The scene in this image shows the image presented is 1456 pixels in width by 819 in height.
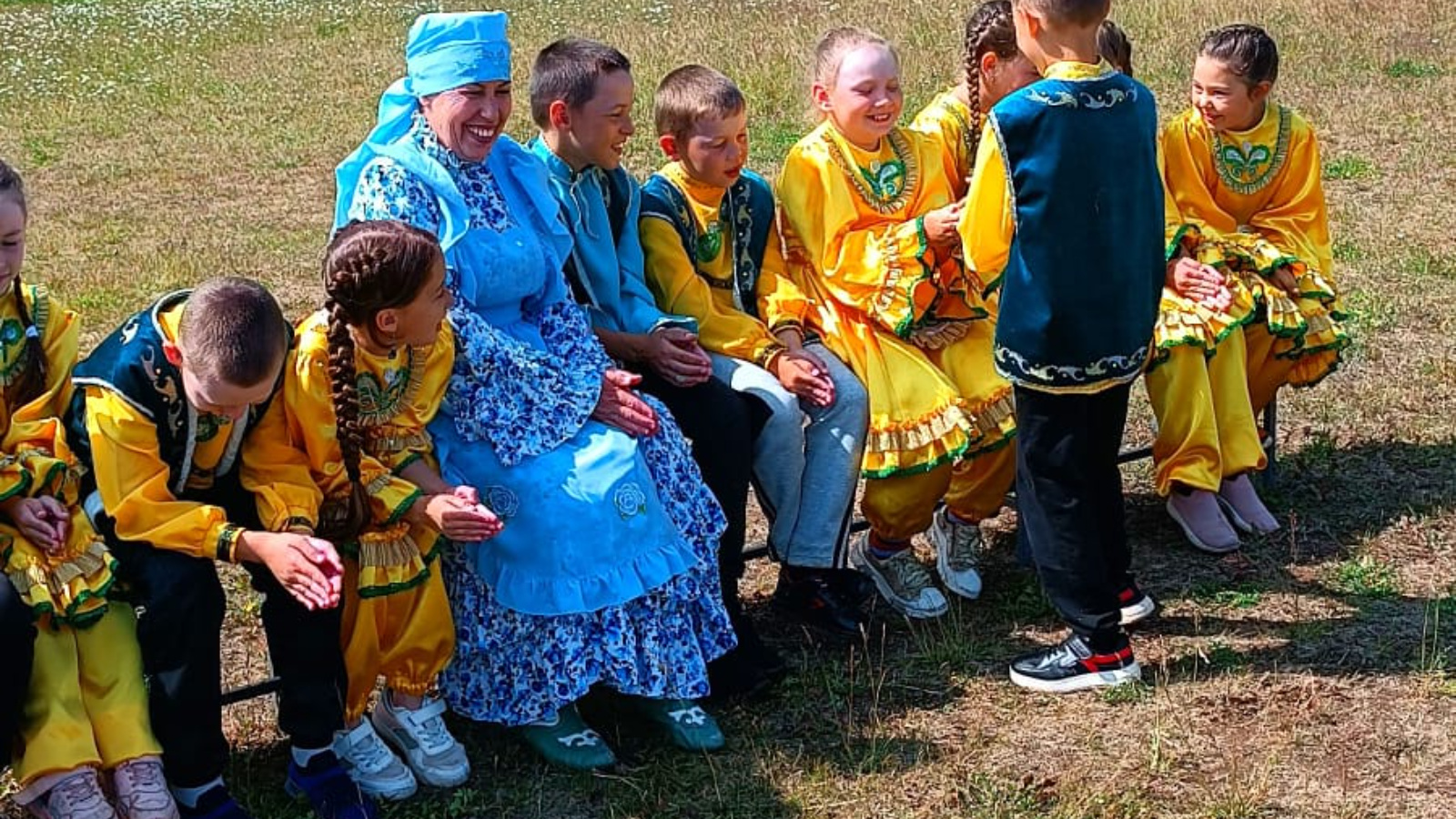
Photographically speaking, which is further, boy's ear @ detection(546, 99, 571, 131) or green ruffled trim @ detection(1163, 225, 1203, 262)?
green ruffled trim @ detection(1163, 225, 1203, 262)

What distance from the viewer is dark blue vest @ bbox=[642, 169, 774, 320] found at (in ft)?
15.0

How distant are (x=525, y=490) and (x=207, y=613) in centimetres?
72

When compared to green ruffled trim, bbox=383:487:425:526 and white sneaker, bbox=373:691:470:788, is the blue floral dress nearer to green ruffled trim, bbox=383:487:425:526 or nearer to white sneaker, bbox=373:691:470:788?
white sneaker, bbox=373:691:470:788

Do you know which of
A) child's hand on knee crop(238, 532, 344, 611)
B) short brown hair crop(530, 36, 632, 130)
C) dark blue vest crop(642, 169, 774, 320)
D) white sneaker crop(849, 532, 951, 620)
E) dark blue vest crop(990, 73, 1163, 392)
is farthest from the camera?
white sneaker crop(849, 532, 951, 620)

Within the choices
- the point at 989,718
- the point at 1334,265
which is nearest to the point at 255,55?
the point at 1334,265

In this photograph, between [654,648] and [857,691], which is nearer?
[654,648]

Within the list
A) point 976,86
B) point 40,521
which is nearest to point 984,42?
point 976,86

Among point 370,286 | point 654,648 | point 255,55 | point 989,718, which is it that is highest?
point 255,55

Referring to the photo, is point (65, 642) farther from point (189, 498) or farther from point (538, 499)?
point (538, 499)

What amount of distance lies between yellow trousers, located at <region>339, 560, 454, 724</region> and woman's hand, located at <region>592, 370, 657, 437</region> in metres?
0.54

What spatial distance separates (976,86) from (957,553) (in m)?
1.30

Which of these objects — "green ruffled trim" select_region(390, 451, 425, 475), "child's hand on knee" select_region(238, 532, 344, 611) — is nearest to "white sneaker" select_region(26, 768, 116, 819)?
"child's hand on knee" select_region(238, 532, 344, 611)

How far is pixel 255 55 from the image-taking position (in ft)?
50.8

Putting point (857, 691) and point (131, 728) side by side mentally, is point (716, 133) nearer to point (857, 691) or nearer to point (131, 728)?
point (857, 691)
